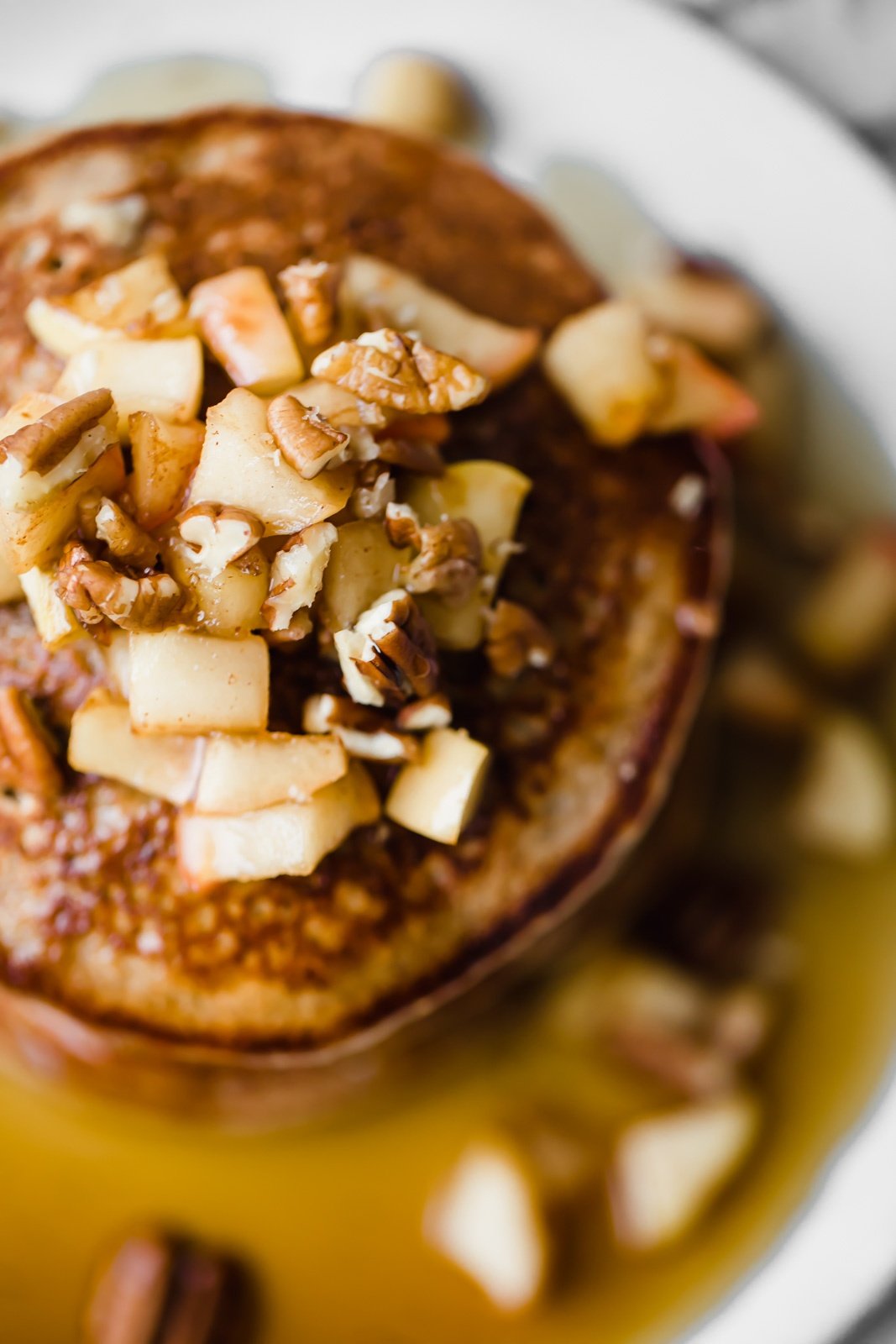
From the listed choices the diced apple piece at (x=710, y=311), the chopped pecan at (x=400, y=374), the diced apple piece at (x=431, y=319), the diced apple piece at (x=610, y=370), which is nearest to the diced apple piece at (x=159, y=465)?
the chopped pecan at (x=400, y=374)

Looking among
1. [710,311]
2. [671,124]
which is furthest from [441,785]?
[671,124]

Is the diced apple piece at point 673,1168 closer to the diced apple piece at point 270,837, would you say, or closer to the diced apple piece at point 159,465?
the diced apple piece at point 270,837

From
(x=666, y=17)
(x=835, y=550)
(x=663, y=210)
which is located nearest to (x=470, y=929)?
(x=835, y=550)

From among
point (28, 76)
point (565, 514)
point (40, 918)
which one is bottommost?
point (40, 918)

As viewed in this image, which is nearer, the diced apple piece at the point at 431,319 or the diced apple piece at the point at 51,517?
the diced apple piece at the point at 51,517

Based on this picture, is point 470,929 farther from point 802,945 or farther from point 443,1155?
point 802,945

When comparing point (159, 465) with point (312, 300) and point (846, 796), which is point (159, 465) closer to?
point (312, 300)
